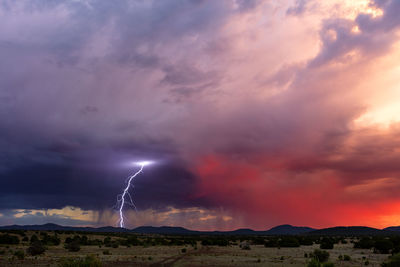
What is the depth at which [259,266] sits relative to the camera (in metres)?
41.2

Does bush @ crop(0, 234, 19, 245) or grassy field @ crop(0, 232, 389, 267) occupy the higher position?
bush @ crop(0, 234, 19, 245)

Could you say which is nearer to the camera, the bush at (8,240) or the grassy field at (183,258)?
the grassy field at (183,258)

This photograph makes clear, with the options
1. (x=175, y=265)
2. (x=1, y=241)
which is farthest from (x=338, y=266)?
(x=1, y=241)

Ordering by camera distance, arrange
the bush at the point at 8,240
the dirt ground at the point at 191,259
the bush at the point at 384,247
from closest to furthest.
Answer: the dirt ground at the point at 191,259 < the bush at the point at 384,247 < the bush at the point at 8,240

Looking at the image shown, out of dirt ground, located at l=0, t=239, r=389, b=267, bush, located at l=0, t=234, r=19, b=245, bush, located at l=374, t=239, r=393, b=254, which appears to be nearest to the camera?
dirt ground, located at l=0, t=239, r=389, b=267

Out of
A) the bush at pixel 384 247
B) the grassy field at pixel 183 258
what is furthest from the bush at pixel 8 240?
Result: the bush at pixel 384 247

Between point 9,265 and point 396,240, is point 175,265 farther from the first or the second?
point 396,240

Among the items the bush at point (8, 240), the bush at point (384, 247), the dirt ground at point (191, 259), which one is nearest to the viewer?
the dirt ground at point (191, 259)

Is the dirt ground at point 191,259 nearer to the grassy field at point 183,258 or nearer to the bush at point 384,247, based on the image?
the grassy field at point 183,258

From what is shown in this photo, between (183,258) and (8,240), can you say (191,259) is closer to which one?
(183,258)

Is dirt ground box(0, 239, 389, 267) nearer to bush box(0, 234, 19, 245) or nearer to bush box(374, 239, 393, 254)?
bush box(374, 239, 393, 254)

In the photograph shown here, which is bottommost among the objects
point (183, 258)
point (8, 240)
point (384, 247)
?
point (183, 258)

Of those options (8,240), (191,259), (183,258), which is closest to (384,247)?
(191,259)

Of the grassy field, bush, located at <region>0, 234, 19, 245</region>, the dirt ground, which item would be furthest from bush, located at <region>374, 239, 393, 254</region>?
bush, located at <region>0, 234, 19, 245</region>
